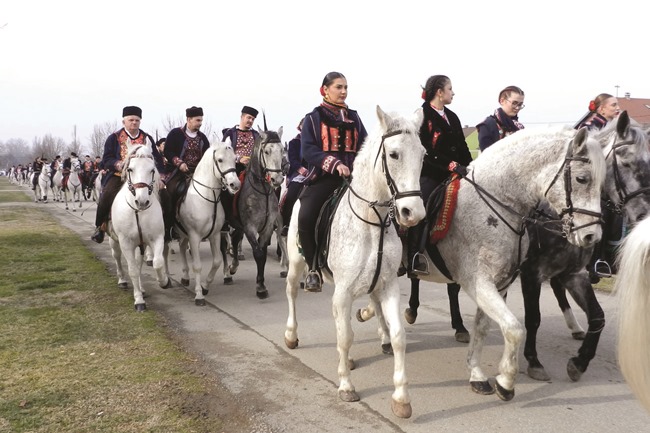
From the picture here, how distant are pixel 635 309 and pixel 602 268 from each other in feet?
11.7

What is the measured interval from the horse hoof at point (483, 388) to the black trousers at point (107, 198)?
591 centimetres

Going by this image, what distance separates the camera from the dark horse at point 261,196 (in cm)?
838

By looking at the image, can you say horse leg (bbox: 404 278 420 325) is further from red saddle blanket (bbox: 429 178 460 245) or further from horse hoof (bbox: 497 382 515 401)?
horse hoof (bbox: 497 382 515 401)

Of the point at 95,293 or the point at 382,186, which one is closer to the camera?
the point at 382,186

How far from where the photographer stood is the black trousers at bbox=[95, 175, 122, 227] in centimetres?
816

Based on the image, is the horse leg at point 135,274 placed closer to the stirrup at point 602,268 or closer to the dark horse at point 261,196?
the dark horse at point 261,196

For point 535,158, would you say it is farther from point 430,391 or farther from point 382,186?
point 430,391

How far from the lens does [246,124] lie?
9.84 m

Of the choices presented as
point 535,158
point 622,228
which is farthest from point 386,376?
point 622,228

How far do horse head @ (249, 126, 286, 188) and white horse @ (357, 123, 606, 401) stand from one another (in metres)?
3.84

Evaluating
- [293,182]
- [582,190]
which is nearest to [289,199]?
[293,182]

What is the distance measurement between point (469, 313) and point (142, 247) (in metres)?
4.80

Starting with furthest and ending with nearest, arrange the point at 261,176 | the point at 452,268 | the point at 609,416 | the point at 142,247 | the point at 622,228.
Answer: the point at 261,176, the point at 142,247, the point at 622,228, the point at 452,268, the point at 609,416

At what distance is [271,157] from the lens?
8.39 metres
